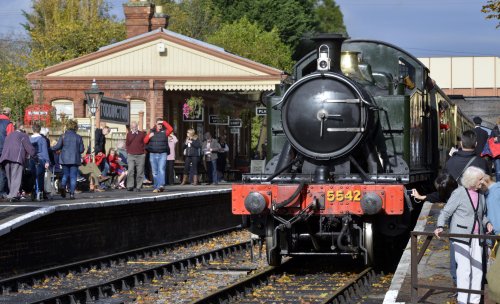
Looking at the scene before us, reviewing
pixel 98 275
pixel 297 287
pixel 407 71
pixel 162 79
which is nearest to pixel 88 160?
pixel 98 275

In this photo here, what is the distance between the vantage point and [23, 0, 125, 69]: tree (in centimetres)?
5709

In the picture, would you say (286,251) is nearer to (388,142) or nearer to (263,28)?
(388,142)

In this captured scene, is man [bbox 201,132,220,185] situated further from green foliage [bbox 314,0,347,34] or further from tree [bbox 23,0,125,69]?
green foliage [bbox 314,0,347,34]

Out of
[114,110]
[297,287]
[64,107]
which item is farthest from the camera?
[64,107]

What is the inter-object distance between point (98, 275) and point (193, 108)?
24.8m

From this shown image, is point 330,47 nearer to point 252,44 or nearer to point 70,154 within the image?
point 70,154

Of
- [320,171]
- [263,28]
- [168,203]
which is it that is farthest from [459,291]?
[263,28]

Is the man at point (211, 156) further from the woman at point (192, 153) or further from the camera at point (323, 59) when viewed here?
the camera at point (323, 59)

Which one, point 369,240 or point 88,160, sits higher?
point 88,160

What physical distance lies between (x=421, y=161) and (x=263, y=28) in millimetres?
57153

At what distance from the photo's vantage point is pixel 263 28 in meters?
72.3

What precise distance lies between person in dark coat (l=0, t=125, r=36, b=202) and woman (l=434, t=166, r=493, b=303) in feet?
33.4

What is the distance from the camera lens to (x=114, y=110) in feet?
88.4

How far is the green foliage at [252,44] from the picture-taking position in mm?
58594
